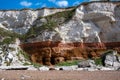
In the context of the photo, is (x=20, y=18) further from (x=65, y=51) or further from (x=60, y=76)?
(x=60, y=76)

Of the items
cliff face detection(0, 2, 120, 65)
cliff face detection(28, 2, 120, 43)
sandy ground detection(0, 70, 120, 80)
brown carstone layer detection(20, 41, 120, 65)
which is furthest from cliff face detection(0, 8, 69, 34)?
sandy ground detection(0, 70, 120, 80)

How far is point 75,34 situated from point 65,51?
284 centimetres

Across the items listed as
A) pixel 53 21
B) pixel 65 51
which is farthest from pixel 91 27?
pixel 53 21

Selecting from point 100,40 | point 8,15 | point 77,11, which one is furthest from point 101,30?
point 8,15

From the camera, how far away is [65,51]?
36625 mm

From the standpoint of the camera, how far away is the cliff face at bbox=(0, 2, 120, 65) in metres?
36.7

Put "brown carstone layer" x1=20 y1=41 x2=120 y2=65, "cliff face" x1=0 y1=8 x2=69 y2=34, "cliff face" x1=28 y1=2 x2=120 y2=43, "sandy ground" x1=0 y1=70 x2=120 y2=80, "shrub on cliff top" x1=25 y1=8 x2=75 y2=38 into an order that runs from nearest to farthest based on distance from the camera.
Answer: "sandy ground" x1=0 y1=70 x2=120 y2=80
"brown carstone layer" x1=20 y1=41 x2=120 y2=65
"cliff face" x1=28 y1=2 x2=120 y2=43
"shrub on cliff top" x1=25 y1=8 x2=75 y2=38
"cliff face" x1=0 y1=8 x2=69 y2=34

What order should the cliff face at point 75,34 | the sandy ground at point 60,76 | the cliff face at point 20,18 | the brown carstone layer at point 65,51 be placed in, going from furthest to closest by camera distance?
the cliff face at point 20,18 → the cliff face at point 75,34 → the brown carstone layer at point 65,51 → the sandy ground at point 60,76

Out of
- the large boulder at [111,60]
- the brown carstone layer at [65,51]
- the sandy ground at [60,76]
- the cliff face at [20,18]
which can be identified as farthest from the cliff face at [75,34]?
the sandy ground at [60,76]

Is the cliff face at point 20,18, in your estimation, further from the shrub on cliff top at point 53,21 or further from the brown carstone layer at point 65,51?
the brown carstone layer at point 65,51

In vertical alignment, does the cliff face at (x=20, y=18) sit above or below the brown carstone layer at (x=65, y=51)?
above

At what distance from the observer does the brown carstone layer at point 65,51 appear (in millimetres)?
36188

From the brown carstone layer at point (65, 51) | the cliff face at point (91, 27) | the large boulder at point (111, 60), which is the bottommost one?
the large boulder at point (111, 60)

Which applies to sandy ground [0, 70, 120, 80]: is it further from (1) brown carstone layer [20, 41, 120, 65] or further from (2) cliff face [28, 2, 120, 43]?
(2) cliff face [28, 2, 120, 43]
